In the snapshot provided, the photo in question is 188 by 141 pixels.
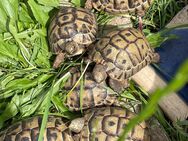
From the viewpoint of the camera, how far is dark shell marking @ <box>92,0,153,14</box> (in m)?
3.29

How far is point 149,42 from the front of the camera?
298cm

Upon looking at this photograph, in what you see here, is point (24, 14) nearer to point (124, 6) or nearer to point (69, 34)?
point (69, 34)

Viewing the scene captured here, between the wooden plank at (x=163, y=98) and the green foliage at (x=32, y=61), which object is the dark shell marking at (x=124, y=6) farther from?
the wooden plank at (x=163, y=98)

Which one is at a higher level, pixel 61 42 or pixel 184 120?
pixel 61 42

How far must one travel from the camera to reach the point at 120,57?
8.82ft

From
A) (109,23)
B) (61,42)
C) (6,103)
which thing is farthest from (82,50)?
(6,103)

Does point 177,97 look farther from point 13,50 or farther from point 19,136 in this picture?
point 13,50

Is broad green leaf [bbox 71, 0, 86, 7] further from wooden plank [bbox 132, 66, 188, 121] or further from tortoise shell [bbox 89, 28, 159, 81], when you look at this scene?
wooden plank [bbox 132, 66, 188, 121]

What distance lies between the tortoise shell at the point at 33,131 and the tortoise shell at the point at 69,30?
822 millimetres

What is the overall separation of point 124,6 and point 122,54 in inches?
30.8

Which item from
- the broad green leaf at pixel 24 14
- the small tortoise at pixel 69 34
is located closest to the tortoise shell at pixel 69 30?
the small tortoise at pixel 69 34

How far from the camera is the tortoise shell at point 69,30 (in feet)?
9.51

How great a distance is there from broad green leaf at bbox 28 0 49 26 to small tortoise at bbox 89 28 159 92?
0.62m

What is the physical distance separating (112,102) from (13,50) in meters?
0.98
